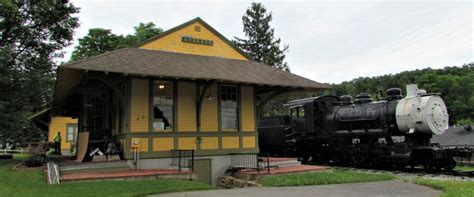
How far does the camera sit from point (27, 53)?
21531 millimetres

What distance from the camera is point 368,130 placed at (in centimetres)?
1622

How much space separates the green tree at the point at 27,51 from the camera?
1916 centimetres

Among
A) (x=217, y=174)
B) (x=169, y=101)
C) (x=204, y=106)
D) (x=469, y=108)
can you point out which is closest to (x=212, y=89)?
(x=204, y=106)

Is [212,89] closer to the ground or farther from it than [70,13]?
closer to the ground

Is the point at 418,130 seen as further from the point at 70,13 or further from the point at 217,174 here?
the point at 70,13

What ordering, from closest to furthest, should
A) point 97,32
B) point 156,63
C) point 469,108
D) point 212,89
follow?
point 156,63 → point 212,89 → point 97,32 → point 469,108

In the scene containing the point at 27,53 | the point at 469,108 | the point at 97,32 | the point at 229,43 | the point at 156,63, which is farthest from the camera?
the point at 469,108

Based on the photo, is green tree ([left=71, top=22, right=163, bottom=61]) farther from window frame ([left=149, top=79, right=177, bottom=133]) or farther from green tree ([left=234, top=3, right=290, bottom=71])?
window frame ([left=149, top=79, right=177, bottom=133])

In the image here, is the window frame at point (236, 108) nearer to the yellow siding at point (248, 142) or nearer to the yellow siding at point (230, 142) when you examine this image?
the yellow siding at point (230, 142)

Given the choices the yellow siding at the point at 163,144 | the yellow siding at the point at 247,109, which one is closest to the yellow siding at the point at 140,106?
the yellow siding at the point at 163,144

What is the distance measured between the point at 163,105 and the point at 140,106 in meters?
0.85

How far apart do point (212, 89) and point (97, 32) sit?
870 inches

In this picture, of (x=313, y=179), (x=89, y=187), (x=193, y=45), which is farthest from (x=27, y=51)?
(x=313, y=179)

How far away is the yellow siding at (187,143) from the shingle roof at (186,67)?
7.49 ft
